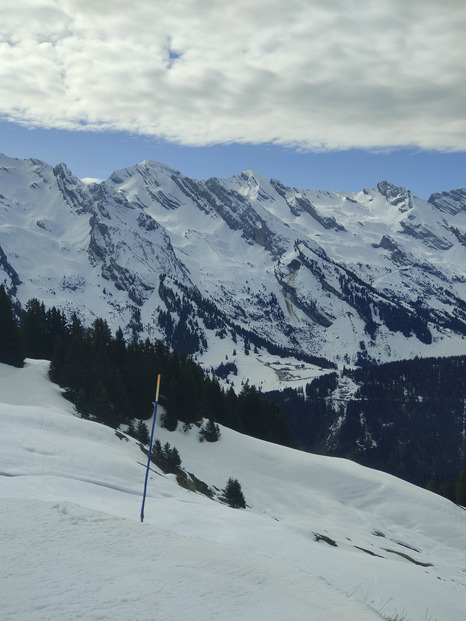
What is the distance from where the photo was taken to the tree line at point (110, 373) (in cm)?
4662

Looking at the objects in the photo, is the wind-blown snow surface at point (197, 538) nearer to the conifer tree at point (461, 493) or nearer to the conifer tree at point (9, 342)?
the conifer tree at point (9, 342)

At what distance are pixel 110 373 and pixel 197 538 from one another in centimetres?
3751

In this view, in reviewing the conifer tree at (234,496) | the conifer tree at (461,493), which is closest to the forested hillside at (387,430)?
the conifer tree at (461,493)

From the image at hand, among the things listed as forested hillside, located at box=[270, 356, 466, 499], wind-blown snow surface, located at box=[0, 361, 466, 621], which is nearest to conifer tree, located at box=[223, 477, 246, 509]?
wind-blown snow surface, located at box=[0, 361, 466, 621]

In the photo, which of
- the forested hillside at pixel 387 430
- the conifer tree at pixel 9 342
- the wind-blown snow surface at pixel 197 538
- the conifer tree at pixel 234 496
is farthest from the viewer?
the forested hillside at pixel 387 430

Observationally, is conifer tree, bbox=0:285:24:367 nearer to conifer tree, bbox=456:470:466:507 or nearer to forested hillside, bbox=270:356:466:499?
conifer tree, bbox=456:470:466:507

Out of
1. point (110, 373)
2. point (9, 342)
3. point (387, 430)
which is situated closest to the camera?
point (110, 373)

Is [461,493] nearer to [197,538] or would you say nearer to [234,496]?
[234,496]

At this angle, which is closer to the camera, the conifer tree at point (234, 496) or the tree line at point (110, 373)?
the conifer tree at point (234, 496)

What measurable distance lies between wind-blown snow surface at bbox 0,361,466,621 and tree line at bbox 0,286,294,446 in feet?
10.4

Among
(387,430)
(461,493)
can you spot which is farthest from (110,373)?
(387,430)

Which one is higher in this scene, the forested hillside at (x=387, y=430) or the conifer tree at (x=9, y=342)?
the conifer tree at (x=9, y=342)

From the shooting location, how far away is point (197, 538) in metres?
12.1

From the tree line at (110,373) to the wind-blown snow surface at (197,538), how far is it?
Result: 10.4 ft
